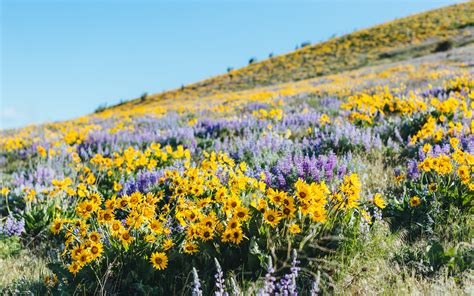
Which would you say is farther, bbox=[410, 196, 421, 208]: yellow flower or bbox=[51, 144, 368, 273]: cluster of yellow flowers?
bbox=[410, 196, 421, 208]: yellow flower

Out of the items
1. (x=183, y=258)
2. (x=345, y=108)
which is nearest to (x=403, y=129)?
(x=345, y=108)

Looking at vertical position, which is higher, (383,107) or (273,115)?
(273,115)

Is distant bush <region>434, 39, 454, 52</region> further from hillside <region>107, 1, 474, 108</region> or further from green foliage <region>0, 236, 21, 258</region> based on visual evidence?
green foliage <region>0, 236, 21, 258</region>

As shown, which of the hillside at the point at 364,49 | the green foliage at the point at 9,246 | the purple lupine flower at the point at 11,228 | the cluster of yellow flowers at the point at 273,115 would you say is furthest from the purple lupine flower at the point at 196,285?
the hillside at the point at 364,49

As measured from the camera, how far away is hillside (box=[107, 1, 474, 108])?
1574 inches

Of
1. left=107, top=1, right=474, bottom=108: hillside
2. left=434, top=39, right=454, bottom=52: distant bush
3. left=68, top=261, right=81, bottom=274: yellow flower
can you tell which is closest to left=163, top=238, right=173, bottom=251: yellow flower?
left=68, top=261, right=81, bottom=274: yellow flower

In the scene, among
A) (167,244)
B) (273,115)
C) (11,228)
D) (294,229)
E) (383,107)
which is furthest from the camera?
(273,115)

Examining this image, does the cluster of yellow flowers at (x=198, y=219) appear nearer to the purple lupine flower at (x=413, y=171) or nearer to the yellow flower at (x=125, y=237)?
the yellow flower at (x=125, y=237)

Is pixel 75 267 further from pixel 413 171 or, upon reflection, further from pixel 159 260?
pixel 413 171

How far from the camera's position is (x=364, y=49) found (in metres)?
47.4

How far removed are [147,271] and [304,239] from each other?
3.73 ft

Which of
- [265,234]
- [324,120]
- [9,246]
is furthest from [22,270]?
[324,120]

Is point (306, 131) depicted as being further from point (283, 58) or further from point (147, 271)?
point (283, 58)

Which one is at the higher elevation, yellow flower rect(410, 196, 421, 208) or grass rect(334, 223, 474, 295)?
yellow flower rect(410, 196, 421, 208)
